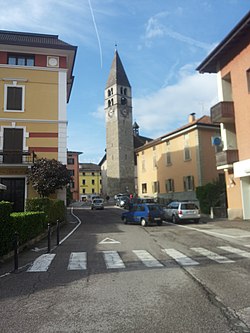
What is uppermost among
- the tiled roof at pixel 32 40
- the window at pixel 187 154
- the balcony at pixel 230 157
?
the tiled roof at pixel 32 40

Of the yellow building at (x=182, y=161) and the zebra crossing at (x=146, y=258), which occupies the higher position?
the yellow building at (x=182, y=161)

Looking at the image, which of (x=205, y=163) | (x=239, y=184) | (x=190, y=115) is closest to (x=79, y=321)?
(x=239, y=184)

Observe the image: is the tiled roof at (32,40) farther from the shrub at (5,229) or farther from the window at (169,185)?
the window at (169,185)

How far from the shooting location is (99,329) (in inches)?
179

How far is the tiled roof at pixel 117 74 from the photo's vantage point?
87812 millimetres

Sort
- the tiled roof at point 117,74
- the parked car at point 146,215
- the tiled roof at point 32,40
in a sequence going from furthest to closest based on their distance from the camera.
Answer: the tiled roof at point 117,74 < the tiled roof at point 32,40 < the parked car at point 146,215

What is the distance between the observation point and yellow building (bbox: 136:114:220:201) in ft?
110

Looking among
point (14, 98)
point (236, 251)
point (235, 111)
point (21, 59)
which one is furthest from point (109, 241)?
point (21, 59)

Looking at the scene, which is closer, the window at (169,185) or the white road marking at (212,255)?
the white road marking at (212,255)

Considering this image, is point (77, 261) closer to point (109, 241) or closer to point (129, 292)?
point (129, 292)

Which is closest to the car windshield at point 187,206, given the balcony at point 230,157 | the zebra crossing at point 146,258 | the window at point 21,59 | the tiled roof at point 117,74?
the balcony at point 230,157

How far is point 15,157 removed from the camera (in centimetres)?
2391

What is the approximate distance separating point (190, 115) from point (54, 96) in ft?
64.6

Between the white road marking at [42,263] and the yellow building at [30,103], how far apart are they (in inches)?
536
